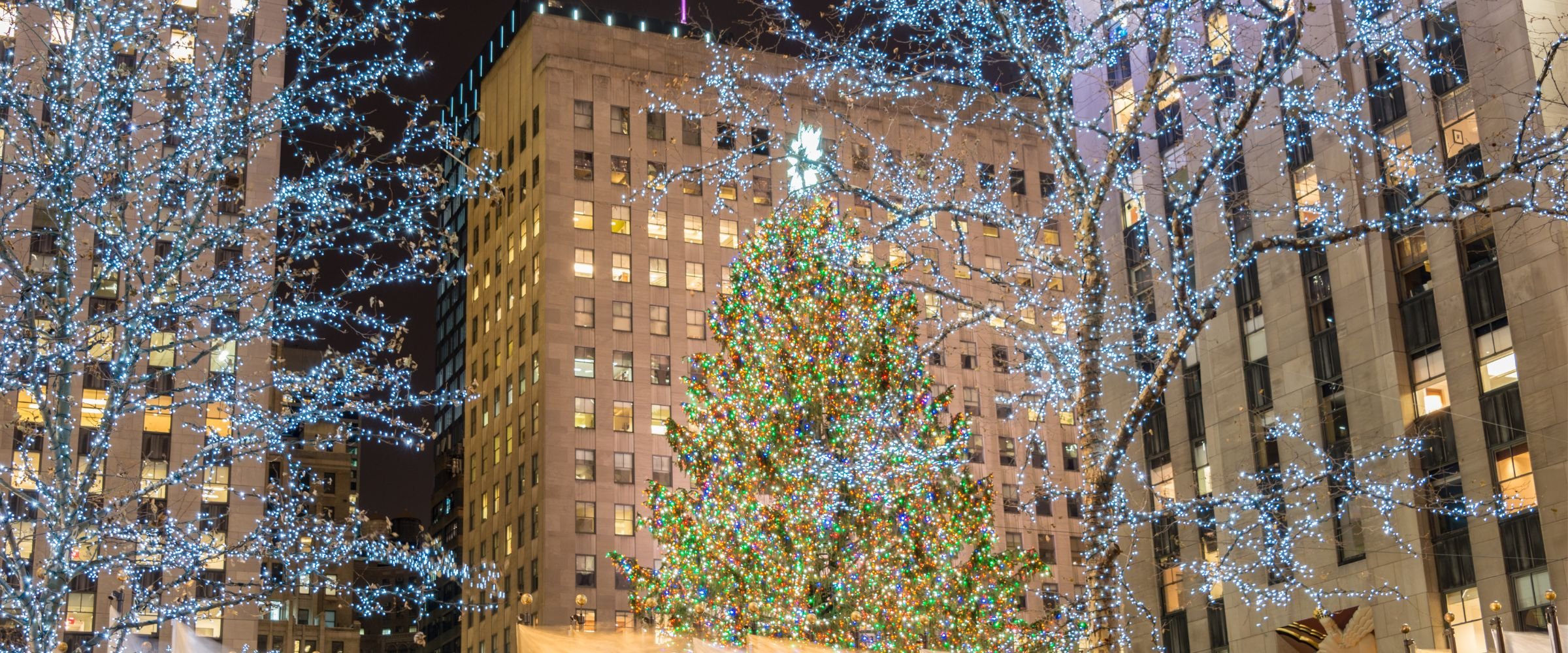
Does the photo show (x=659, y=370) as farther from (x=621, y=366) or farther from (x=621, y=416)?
(x=621, y=416)

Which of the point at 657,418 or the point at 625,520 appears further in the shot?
the point at 657,418

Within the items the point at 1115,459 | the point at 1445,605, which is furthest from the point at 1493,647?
the point at 1445,605

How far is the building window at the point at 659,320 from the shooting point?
8319cm

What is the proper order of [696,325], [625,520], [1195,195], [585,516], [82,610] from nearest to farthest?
[1195,195] → [82,610] → [585,516] → [625,520] → [696,325]

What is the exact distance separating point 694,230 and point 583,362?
974 cm

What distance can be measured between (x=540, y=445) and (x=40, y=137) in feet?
213

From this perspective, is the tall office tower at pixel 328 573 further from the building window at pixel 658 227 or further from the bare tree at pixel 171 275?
the bare tree at pixel 171 275

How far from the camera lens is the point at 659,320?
83438 millimetres

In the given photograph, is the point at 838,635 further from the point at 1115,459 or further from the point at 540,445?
the point at 540,445

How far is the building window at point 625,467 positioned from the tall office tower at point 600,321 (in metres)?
0.08

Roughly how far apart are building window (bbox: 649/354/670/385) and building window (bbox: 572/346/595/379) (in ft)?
10.3

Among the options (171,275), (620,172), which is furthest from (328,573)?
(171,275)

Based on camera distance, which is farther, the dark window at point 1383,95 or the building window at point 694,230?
the building window at point 694,230

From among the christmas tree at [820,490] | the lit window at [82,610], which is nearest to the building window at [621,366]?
the lit window at [82,610]
